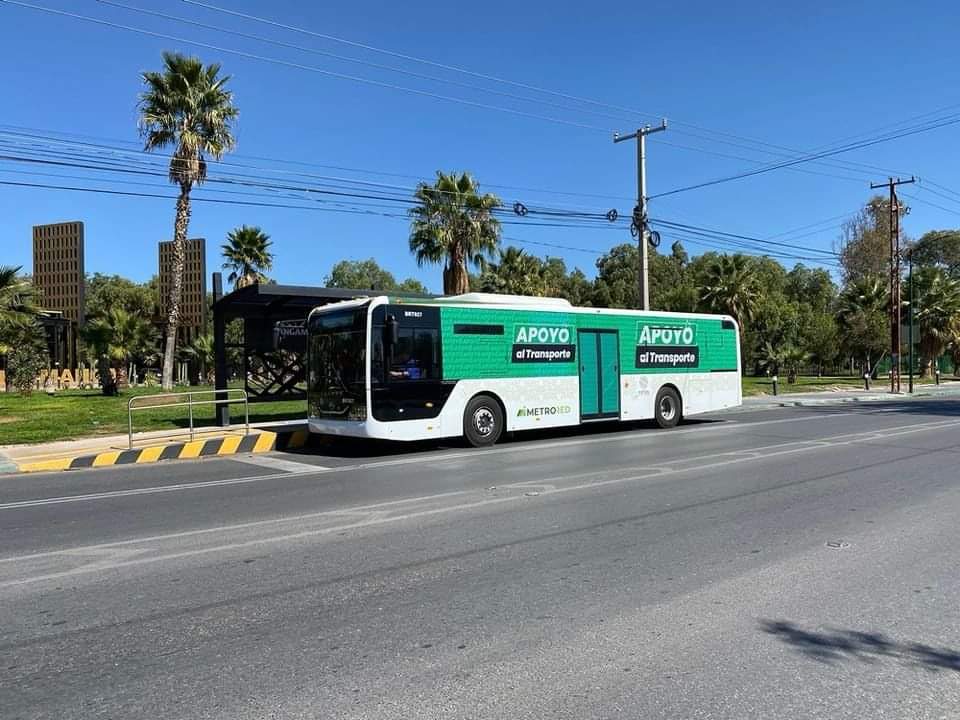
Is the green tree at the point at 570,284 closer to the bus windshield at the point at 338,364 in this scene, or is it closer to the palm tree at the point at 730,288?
the palm tree at the point at 730,288

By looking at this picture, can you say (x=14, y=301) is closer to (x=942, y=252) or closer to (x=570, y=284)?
(x=570, y=284)

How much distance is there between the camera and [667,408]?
60.5ft

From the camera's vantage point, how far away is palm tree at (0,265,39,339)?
2353 cm

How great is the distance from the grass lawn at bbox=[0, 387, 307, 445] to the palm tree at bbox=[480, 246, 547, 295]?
64.9 ft

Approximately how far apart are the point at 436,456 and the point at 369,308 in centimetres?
291

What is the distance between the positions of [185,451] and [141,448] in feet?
2.44


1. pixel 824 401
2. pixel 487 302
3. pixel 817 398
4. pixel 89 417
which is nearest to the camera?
pixel 487 302

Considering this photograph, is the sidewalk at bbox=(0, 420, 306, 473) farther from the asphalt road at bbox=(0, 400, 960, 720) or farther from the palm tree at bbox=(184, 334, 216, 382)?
the palm tree at bbox=(184, 334, 216, 382)

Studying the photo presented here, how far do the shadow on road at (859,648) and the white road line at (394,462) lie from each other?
26.0 feet

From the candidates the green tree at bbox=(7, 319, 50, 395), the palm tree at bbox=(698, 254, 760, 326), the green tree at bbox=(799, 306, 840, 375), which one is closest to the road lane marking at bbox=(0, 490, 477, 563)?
the green tree at bbox=(7, 319, 50, 395)

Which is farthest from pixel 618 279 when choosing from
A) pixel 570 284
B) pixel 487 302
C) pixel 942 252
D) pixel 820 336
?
pixel 487 302

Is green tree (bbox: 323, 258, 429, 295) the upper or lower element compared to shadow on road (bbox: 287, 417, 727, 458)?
upper

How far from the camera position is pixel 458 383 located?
14453 mm

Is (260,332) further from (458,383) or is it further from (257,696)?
(257,696)
